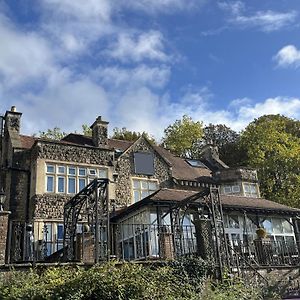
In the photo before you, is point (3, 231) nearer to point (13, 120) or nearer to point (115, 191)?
point (115, 191)

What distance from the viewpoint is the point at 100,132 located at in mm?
29312

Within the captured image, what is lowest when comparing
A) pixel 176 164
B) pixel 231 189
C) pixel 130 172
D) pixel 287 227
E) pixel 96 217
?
pixel 96 217

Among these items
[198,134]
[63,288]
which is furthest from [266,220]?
[198,134]

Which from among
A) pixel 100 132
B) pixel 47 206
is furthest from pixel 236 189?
pixel 47 206

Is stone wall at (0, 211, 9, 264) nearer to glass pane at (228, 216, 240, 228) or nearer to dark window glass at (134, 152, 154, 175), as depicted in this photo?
glass pane at (228, 216, 240, 228)

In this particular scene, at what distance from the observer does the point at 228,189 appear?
→ 3209cm

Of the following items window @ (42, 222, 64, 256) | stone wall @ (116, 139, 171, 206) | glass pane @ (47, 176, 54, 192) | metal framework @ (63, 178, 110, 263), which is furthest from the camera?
stone wall @ (116, 139, 171, 206)

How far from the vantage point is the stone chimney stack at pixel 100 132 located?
1144 inches

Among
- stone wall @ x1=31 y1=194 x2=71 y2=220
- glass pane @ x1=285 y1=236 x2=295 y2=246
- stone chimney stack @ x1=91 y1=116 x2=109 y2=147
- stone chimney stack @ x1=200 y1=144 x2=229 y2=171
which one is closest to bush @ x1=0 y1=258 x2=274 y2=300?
stone wall @ x1=31 y1=194 x2=71 y2=220

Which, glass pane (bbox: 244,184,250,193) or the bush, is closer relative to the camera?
the bush

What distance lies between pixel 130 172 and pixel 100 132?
3.45 meters

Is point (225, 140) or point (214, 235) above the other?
point (225, 140)

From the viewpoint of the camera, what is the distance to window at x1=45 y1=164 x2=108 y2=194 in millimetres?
25500

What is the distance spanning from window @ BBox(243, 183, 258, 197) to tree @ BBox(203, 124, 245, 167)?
1476cm
